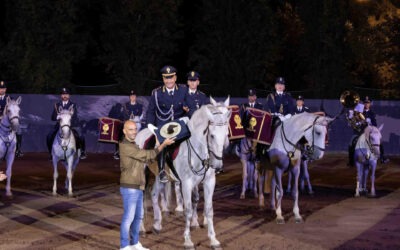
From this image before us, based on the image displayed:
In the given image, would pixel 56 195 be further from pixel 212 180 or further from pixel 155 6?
pixel 155 6

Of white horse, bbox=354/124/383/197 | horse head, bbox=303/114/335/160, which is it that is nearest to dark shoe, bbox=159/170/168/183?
horse head, bbox=303/114/335/160

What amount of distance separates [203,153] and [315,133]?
3.47 m

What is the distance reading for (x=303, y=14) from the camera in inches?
1601

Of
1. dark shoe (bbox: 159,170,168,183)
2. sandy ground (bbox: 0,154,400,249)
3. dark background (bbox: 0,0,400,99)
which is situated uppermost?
dark background (bbox: 0,0,400,99)

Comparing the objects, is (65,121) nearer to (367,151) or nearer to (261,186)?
(261,186)

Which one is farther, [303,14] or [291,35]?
[291,35]

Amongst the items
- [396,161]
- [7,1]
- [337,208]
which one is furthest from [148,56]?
[337,208]

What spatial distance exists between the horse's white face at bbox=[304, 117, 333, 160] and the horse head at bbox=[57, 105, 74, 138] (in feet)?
22.2

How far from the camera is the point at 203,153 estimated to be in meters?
12.4

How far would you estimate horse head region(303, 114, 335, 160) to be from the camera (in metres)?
14.9

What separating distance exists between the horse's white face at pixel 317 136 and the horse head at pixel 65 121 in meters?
6.76

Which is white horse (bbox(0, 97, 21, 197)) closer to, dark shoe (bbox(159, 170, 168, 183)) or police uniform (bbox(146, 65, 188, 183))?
police uniform (bbox(146, 65, 188, 183))

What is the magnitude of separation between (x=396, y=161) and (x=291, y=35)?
58.3ft

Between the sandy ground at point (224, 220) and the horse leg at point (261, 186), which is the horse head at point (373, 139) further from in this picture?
the horse leg at point (261, 186)
